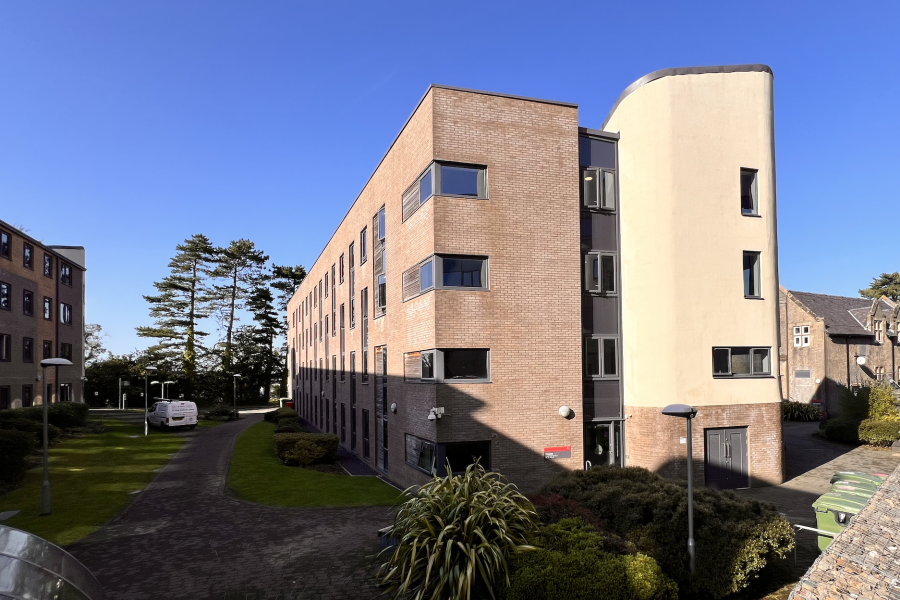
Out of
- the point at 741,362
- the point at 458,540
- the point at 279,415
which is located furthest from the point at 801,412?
the point at 279,415

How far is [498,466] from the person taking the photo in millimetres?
16406

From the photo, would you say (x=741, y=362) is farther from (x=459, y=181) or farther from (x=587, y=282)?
(x=459, y=181)

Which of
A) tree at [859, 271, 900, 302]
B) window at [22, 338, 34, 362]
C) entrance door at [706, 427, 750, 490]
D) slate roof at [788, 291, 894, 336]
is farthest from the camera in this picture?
tree at [859, 271, 900, 302]

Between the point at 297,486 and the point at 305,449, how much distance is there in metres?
4.87

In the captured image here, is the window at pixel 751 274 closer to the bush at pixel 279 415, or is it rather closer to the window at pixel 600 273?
the window at pixel 600 273

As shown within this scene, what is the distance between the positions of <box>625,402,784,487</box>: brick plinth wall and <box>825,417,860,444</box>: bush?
1037 cm

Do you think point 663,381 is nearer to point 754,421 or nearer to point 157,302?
point 754,421

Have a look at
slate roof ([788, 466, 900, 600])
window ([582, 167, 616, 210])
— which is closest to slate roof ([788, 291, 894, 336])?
window ([582, 167, 616, 210])

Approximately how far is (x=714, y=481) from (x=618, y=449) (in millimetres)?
3052

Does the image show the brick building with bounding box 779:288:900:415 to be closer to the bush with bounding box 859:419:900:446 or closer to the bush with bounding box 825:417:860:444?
the bush with bounding box 825:417:860:444

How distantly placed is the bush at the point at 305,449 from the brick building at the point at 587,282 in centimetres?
536

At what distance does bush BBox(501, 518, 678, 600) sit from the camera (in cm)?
799

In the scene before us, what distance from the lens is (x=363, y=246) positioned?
26484 millimetres

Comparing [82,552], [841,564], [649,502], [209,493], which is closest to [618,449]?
[649,502]
